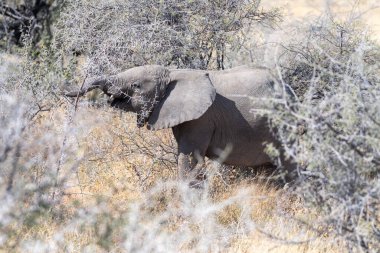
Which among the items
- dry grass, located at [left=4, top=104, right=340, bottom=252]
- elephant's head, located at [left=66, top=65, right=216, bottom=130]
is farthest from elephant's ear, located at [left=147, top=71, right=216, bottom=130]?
dry grass, located at [left=4, top=104, right=340, bottom=252]

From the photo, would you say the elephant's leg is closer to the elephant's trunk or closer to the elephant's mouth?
the elephant's mouth

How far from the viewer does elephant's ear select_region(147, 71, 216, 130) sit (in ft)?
19.7

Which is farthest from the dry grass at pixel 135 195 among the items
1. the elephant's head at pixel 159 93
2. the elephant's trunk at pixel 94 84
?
the elephant's head at pixel 159 93

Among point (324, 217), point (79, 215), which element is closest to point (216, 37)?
point (79, 215)

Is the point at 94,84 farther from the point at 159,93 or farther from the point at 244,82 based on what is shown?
the point at 244,82

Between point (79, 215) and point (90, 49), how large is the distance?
10.2 ft

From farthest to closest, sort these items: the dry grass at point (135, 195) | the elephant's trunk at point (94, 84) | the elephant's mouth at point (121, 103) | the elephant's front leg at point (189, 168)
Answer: the elephant's mouth at point (121, 103)
the elephant's front leg at point (189, 168)
the elephant's trunk at point (94, 84)
the dry grass at point (135, 195)

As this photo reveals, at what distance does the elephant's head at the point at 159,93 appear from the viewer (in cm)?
604

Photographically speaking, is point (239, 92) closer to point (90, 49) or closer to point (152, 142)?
point (152, 142)

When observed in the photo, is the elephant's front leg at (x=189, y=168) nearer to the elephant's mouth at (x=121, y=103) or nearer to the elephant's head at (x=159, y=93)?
the elephant's head at (x=159, y=93)

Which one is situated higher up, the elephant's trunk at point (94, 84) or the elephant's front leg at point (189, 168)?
the elephant's trunk at point (94, 84)

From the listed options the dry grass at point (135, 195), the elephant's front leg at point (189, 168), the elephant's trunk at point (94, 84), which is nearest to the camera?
the dry grass at point (135, 195)

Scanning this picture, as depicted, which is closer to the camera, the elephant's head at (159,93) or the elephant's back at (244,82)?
the elephant's head at (159,93)

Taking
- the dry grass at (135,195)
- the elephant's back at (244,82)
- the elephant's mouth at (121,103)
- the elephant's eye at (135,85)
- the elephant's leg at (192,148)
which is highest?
the elephant's back at (244,82)
